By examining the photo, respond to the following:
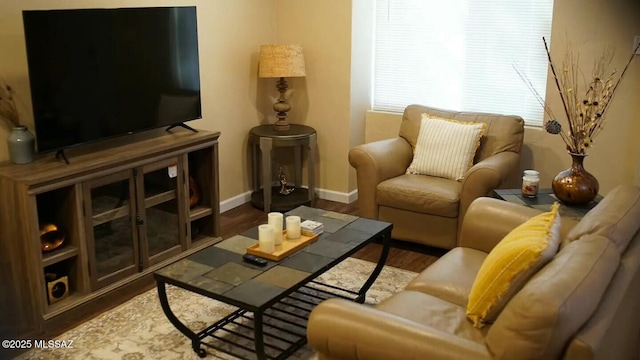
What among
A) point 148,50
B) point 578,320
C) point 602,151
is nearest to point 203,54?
point 148,50

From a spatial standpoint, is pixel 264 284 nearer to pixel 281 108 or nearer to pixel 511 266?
pixel 511 266

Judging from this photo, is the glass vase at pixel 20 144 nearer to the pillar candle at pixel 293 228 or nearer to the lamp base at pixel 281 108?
the pillar candle at pixel 293 228

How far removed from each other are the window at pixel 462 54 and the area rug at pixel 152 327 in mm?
1752

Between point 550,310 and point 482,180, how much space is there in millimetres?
2272

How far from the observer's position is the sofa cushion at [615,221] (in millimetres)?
2324

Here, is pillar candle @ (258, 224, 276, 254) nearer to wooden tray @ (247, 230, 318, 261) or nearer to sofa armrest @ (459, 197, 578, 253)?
wooden tray @ (247, 230, 318, 261)

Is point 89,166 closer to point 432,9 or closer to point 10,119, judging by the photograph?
point 10,119

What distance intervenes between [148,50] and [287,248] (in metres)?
1.62

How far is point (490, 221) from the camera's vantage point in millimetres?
3211

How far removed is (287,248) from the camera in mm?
3100

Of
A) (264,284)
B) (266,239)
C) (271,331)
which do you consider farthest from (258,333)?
(271,331)

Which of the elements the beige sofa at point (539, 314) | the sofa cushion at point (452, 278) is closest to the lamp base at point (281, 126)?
the sofa cushion at point (452, 278)

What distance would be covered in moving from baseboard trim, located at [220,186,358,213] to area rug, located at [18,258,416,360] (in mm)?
1511

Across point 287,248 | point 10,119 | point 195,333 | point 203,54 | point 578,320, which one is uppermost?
point 203,54
